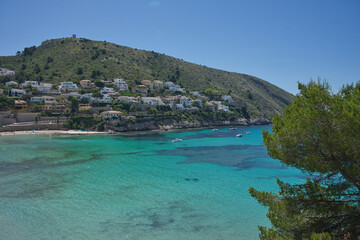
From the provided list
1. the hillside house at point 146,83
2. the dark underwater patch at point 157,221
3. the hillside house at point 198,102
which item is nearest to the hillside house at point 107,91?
the hillside house at point 146,83

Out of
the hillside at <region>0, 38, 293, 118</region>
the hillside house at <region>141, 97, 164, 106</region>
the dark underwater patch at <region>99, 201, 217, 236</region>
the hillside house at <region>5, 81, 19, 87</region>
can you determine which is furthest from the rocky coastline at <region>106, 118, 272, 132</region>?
the dark underwater patch at <region>99, 201, 217, 236</region>

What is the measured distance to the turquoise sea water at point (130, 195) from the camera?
12.6 meters

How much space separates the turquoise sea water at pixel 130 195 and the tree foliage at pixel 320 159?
5294mm

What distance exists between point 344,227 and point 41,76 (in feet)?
296

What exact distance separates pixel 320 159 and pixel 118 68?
9493 centimetres

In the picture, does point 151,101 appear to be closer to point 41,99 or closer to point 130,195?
point 41,99

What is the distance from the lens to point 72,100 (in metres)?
59.8

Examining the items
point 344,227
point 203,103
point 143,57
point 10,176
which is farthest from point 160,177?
point 143,57

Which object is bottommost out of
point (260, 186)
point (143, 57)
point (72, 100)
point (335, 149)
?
point (260, 186)

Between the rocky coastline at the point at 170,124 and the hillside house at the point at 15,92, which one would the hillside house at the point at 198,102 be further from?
the hillside house at the point at 15,92

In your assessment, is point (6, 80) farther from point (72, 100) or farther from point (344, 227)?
point (344, 227)

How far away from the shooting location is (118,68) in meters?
95.1

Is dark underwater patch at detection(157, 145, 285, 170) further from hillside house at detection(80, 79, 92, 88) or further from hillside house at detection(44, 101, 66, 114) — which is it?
hillside house at detection(80, 79, 92, 88)

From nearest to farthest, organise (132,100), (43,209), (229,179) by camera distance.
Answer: (43,209)
(229,179)
(132,100)
